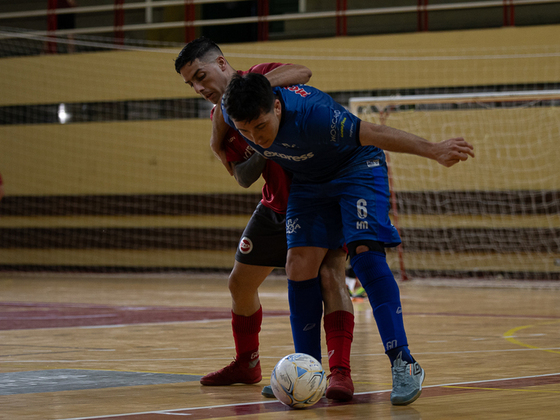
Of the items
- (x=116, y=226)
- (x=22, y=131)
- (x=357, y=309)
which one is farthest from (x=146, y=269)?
(x=357, y=309)

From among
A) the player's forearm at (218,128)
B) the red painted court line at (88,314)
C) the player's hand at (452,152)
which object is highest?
the player's forearm at (218,128)

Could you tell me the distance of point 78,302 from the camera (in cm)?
875

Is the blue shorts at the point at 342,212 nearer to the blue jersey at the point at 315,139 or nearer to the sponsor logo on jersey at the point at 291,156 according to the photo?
the blue jersey at the point at 315,139

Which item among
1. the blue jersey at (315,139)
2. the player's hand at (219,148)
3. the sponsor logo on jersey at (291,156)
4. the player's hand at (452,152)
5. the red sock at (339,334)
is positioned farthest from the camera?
the player's hand at (219,148)

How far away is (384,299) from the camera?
301cm

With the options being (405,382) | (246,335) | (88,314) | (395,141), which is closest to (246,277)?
(246,335)

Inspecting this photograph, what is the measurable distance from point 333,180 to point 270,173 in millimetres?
454

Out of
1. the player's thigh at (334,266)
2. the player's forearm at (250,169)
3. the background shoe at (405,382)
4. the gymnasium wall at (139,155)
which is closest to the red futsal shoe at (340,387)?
the background shoe at (405,382)

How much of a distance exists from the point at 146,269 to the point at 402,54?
6.68m

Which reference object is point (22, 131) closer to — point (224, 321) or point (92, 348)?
point (224, 321)

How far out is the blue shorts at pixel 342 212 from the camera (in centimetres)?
306

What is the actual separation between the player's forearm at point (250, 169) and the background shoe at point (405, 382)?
103cm

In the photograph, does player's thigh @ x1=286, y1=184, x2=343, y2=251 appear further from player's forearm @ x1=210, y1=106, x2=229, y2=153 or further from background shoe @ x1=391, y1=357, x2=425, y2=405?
background shoe @ x1=391, y1=357, x2=425, y2=405

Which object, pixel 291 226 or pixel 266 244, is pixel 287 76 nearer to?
pixel 291 226
